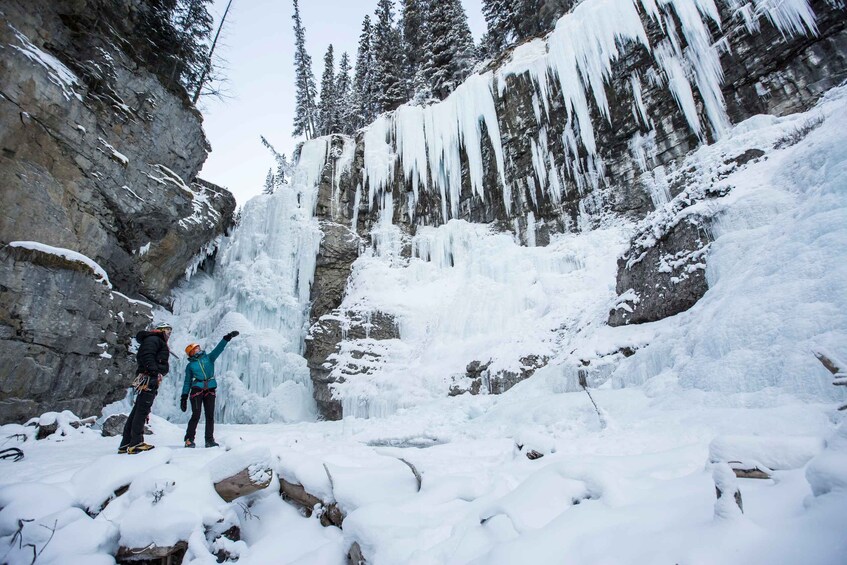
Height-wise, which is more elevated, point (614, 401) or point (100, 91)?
point (100, 91)

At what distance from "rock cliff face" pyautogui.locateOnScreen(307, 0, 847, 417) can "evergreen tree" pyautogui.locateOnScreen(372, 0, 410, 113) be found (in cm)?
660

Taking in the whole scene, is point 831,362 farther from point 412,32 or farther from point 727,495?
point 412,32

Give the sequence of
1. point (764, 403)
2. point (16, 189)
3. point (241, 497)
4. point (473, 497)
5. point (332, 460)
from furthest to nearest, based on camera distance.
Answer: point (16, 189)
point (332, 460)
point (764, 403)
point (241, 497)
point (473, 497)

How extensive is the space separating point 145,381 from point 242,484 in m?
2.29

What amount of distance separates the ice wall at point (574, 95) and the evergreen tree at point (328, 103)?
1177 cm

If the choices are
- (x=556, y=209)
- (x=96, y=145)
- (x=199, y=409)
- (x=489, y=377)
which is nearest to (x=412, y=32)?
(x=556, y=209)

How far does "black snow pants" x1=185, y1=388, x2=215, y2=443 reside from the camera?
4.80 m

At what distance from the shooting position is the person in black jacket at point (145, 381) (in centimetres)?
416

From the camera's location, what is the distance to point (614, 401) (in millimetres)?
5148

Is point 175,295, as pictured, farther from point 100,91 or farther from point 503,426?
point 503,426

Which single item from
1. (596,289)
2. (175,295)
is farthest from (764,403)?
(175,295)

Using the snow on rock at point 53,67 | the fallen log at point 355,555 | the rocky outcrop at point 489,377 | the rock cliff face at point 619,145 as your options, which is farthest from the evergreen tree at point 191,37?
the fallen log at point 355,555

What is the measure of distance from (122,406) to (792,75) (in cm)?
1999

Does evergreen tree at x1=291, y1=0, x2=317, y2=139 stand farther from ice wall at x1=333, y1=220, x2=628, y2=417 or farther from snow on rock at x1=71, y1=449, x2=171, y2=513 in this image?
snow on rock at x1=71, y1=449, x2=171, y2=513
